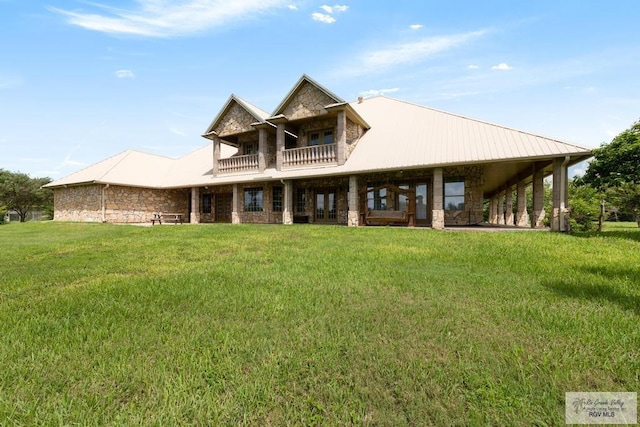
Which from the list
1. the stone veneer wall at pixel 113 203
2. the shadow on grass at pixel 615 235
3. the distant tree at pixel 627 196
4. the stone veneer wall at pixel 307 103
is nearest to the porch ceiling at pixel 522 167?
the shadow on grass at pixel 615 235

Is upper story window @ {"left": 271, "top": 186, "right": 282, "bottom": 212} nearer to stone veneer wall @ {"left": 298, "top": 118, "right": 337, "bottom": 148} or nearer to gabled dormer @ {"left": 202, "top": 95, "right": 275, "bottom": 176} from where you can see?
gabled dormer @ {"left": 202, "top": 95, "right": 275, "bottom": 176}

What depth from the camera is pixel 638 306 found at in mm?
3557

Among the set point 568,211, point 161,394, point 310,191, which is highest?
point 310,191

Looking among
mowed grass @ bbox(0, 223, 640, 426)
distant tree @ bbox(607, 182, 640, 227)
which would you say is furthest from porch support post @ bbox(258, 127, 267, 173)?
distant tree @ bbox(607, 182, 640, 227)

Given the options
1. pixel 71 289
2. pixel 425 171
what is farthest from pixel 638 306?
pixel 425 171

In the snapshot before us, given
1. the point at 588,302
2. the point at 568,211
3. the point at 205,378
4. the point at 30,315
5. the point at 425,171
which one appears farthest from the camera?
the point at 425,171

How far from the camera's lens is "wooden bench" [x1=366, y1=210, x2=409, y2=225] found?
1377 centimetres

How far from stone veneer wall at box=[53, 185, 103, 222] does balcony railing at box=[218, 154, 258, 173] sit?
9.05m

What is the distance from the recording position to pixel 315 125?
17.7 m

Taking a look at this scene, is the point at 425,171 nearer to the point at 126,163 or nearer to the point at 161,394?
the point at 161,394

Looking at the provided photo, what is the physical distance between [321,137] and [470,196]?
356 inches

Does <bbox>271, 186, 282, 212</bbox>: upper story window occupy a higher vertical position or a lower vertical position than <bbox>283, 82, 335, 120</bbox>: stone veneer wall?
lower

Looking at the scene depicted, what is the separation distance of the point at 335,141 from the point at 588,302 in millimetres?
14552

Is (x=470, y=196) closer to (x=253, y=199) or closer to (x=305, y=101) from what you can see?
(x=305, y=101)
